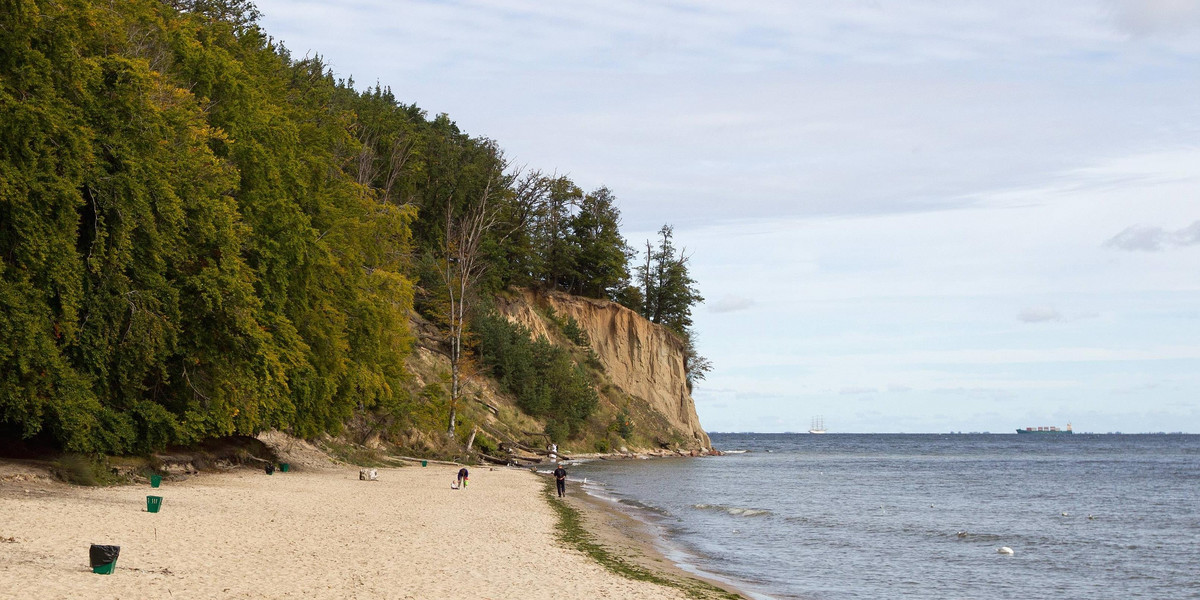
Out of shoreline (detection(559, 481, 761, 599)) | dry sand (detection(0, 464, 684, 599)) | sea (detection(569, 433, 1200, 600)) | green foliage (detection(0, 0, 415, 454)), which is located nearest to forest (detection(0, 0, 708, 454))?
green foliage (detection(0, 0, 415, 454))

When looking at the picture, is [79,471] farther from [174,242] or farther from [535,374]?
[535,374]

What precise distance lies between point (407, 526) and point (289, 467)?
15747 millimetres

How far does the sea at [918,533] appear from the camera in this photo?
21031mm

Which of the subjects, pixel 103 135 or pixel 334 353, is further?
pixel 334 353

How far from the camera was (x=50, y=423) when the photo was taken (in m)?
22.2

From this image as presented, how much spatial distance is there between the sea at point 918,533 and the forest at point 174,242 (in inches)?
471

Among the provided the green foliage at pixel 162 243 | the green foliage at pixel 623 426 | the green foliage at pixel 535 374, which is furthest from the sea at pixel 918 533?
the green foliage at pixel 623 426

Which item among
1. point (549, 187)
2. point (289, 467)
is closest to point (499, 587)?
point (289, 467)

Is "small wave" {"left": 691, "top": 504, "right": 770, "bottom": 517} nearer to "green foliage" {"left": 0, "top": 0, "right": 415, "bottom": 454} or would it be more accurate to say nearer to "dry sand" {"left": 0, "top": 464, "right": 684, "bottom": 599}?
"dry sand" {"left": 0, "top": 464, "right": 684, "bottom": 599}

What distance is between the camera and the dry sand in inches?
508

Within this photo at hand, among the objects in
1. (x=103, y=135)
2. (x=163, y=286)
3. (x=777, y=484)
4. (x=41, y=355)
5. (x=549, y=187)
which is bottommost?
(x=777, y=484)

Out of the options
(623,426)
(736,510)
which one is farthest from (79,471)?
(623,426)

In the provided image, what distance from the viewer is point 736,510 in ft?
116

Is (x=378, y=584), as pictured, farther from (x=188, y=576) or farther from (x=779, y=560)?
(x=779, y=560)
